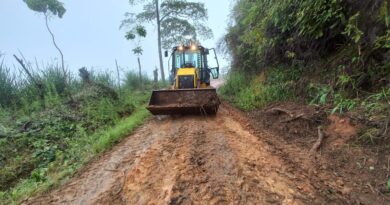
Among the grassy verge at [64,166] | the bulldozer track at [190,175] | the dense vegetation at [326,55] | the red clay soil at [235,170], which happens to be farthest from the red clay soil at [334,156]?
the grassy verge at [64,166]

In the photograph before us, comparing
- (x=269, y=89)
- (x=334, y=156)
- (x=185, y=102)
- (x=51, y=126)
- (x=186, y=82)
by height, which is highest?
(x=186, y=82)

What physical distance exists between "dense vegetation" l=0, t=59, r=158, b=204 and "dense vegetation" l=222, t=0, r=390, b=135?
12.1ft

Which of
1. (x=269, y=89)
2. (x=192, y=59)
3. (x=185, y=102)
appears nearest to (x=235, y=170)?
(x=185, y=102)

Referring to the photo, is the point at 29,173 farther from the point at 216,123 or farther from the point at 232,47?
the point at 232,47

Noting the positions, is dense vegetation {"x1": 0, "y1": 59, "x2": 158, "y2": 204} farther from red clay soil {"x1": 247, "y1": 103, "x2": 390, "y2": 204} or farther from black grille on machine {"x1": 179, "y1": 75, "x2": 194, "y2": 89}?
red clay soil {"x1": 247, "y1": 103, "x2": 390, "y2": 204}

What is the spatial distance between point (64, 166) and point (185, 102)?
2.89m

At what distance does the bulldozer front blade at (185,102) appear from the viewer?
5.79 metres

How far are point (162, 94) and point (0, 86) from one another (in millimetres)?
5213

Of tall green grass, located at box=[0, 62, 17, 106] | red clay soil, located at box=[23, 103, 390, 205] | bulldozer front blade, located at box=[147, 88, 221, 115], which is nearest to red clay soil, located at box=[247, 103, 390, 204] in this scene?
red clay soil, located at box=[23, 103, 390, 205]

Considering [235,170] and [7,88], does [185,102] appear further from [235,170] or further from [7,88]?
[7,88]

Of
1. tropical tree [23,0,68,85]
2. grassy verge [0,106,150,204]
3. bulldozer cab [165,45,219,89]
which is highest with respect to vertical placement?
tropical tree [23,0,68,85]

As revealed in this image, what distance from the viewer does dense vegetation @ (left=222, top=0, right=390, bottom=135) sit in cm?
405

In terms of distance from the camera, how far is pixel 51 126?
5832 mm

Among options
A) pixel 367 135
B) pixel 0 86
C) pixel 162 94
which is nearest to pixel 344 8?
pixel 367 135
